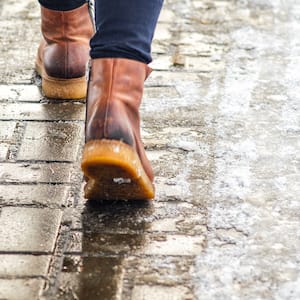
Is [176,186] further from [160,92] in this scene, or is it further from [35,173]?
[160,92]

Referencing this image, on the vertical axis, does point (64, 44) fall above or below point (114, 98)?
below

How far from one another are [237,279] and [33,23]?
6.40ft

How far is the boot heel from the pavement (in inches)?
1.4

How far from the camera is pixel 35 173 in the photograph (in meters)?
2.27

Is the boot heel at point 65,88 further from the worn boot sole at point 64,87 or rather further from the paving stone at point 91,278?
the paving stone at point 91,278

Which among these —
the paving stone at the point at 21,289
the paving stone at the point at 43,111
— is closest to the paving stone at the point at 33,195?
the paving stone at the point at 21,289

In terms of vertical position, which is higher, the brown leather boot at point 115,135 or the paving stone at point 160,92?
the brown leather boot at point 115,135

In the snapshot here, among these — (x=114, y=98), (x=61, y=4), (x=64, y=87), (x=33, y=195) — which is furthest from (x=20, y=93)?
(x=114, y=98)

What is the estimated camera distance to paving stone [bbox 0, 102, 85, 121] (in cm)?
264

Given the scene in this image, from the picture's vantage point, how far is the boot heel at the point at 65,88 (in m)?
2.76

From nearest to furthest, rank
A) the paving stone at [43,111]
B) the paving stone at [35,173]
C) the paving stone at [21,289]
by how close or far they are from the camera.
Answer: the paving stone at [21,289] → the paving stone at [35,173] → the paving stone at [43,111]

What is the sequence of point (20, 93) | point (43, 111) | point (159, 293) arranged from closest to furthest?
1. point (159, 293)
2. point (43, 111)
3. point (20, 93)

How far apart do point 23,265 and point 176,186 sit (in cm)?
52

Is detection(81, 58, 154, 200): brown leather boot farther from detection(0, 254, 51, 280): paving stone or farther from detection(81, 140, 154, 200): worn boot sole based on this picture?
detection(0, 254, 51, 280): paving stone
